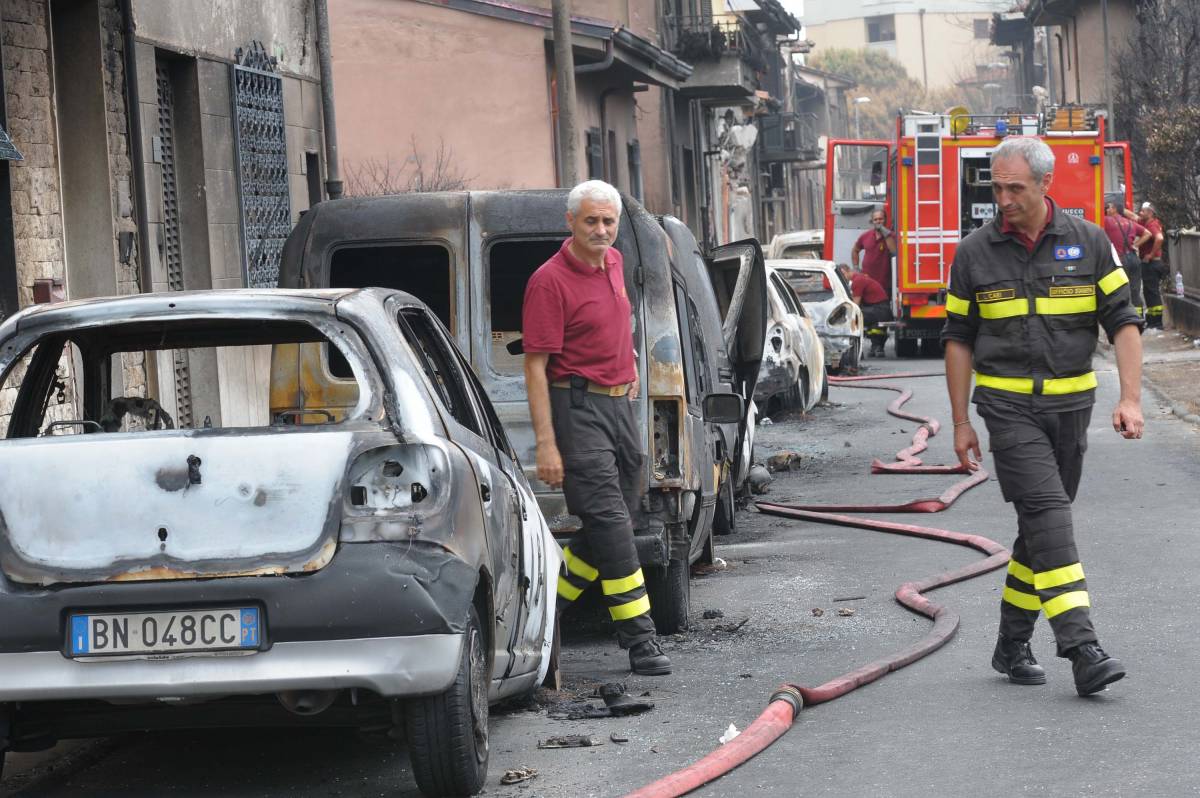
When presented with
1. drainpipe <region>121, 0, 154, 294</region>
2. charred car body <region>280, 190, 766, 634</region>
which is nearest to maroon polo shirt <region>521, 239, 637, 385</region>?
charred car body <region>280, 190, 766, 634</region>

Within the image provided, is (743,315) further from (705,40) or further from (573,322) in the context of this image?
(705,40)

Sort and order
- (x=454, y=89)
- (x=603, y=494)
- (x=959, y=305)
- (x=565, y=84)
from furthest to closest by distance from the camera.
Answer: (x=454, y=89)
(x=565, y=84)
(x=603, y=494)
(x=959, y=305)

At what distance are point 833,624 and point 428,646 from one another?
355 centimetres

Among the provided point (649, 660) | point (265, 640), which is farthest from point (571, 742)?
point (265, 640)

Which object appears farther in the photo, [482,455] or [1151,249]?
[1151,249]

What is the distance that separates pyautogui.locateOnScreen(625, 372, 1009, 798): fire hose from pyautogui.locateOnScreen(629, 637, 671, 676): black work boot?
690 mm

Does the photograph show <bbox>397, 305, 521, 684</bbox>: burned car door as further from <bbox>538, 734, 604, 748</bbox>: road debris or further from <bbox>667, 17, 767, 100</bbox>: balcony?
<bbox>667, 17, 767, 100</bbox>: balcony

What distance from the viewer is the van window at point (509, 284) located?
8453 mm

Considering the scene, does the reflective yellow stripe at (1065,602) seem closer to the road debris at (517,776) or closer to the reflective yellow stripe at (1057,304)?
the reflective yellow stripe at (1057,304)

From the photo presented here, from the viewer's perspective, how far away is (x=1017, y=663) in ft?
22.4

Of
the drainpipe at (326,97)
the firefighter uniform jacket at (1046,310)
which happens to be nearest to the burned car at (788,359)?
the drainpipe at (326,97)

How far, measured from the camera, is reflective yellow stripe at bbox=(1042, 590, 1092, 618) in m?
6.62

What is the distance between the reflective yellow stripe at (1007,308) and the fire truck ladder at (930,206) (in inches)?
766

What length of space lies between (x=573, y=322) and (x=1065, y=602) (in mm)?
2088
